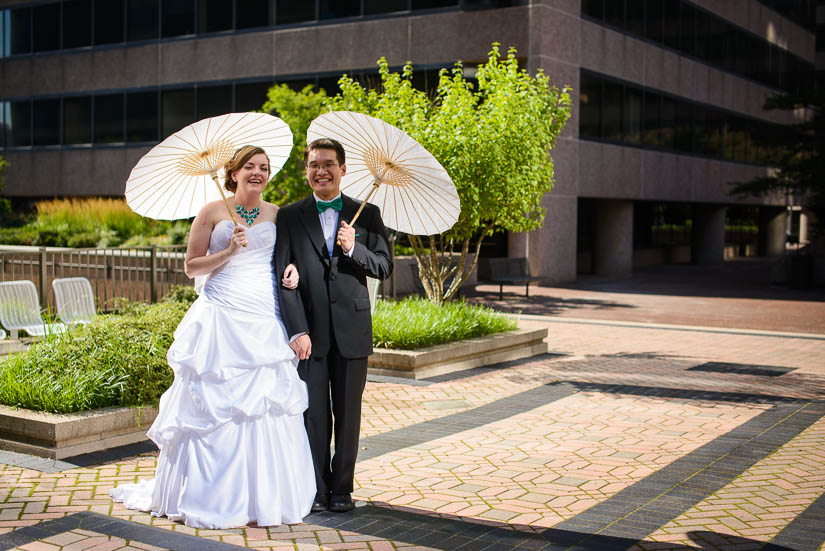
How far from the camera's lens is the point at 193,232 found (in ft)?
18.0

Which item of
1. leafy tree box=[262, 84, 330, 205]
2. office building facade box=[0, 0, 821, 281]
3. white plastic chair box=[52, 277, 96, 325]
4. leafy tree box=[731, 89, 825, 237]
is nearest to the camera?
white plastic chair box=[52, 277, 96, 325]

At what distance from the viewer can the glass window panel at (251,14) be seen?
28.9 meters

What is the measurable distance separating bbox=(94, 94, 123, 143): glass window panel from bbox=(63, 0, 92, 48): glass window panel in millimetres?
2280

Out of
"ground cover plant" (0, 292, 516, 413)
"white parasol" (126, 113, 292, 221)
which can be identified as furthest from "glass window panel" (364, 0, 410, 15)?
"white parasol" (126, 113, 292, 221)

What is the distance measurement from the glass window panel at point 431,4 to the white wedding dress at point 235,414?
2153 centimetres

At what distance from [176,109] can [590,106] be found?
46.1 ft

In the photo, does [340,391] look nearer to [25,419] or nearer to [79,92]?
[25,419]

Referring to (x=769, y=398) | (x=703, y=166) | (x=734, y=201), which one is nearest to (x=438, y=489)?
(x=769, y=398)

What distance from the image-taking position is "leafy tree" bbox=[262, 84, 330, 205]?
21422 mm

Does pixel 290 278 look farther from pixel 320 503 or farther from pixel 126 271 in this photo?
pixel 126 271

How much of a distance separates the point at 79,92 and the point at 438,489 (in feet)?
103

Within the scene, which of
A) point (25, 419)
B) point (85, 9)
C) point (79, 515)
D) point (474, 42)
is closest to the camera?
point (79, 515)

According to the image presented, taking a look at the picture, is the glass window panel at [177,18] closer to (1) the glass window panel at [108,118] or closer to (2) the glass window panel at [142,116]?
(2) the glass window panel at [142,116]

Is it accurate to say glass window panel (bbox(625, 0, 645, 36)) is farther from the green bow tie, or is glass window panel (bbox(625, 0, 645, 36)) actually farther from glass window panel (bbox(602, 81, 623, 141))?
the green bow tie
